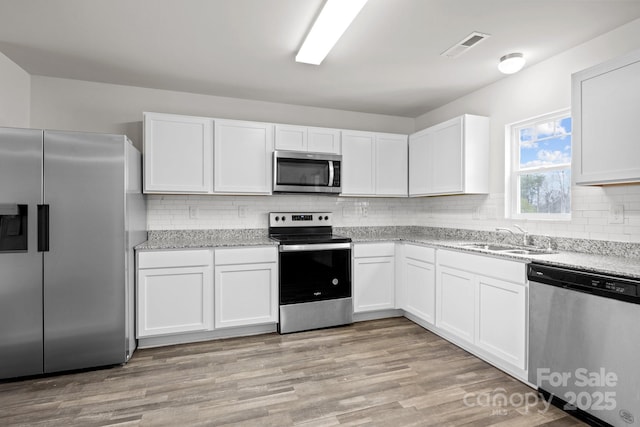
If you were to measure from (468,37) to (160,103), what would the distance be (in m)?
3.05

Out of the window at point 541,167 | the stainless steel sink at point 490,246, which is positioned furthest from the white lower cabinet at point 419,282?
the window at point 541,167

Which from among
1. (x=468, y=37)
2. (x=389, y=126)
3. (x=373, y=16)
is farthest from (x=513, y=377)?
(x=389, y=126)

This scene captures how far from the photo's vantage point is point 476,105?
3705 mm

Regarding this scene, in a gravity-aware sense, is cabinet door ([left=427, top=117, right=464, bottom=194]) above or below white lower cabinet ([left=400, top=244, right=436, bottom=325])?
above

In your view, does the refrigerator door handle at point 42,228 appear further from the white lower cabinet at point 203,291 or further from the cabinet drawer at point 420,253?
the cabinet drawer at point 420,253

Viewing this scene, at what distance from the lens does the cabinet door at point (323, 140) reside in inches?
153

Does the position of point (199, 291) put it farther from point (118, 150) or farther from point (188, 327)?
point (118, 150)

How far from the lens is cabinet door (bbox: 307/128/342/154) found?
153 inches

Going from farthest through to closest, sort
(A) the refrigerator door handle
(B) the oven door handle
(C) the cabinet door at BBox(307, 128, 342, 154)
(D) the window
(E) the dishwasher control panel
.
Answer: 1. (C) the cabinet door at BBox(307, 128, 342, 154)
2. (B) the oven door handle
3. (D) the window
4. (A) the refrigerator door handle
5. (E) the dishwasher control panel

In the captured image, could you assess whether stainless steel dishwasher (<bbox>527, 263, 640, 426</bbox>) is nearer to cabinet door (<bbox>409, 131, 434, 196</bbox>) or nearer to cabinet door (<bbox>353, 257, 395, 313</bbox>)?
cabinet door (<bbox>353, 257, 395, 313</bbox>)

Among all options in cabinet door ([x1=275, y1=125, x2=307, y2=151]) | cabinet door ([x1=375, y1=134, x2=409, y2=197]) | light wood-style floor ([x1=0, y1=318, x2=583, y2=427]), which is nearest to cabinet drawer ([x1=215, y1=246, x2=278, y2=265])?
light wood-style floor ([x1=0, y1=318, x2=583, y2=427])

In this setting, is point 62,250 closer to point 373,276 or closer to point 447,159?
point 373,276

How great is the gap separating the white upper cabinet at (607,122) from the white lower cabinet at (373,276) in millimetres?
1952

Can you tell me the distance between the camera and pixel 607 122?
2232mm
